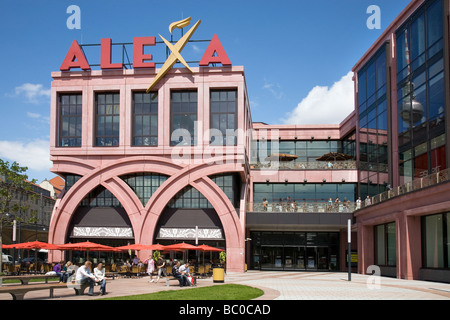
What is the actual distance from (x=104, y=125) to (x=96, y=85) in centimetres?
360

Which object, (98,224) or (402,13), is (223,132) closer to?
(98,224)

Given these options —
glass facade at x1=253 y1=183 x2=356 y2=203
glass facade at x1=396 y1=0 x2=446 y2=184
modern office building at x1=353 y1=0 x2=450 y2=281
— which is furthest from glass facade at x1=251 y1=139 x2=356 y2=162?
glass facade at x1=396 y1=0 x2=446 y2=184

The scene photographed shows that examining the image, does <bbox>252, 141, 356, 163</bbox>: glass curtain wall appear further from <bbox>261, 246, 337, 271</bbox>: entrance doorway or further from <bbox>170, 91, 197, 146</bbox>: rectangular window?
<bbox>170, 91, 197, 146</bbox>: rectangular window

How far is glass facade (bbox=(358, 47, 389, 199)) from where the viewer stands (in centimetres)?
4166

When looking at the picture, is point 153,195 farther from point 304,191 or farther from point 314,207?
point 304,191

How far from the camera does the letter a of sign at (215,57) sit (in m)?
45.3

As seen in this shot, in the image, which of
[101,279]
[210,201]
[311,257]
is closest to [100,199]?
[210,201]

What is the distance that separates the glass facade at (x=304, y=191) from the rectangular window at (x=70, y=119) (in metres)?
18.6

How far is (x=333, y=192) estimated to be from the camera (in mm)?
52594

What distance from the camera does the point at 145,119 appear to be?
46.8 metres

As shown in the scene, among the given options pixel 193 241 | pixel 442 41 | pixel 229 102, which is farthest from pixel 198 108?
pixel 442 41

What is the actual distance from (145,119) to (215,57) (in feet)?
26.7

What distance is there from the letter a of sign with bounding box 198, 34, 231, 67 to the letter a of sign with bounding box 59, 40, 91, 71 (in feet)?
33.9

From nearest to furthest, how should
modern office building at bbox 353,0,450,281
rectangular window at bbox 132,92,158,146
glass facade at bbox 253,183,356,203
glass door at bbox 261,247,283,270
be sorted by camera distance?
1. modern office building at bbox 353,0,450,281
2. rectangular window at bbox 132,92,158,146
3. glass door at bbox 261,247,283,270
4. glass facade at bbox 253,183,356,203
